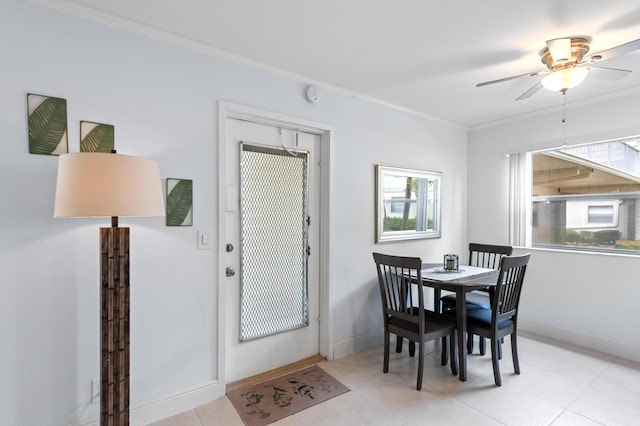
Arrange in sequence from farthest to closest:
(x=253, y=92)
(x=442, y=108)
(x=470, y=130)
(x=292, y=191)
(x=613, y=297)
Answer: (x=470, y=130) → (x=442, y=108) → (x=613, y=297) → (x=292, y=191) → (x=253, y=92)

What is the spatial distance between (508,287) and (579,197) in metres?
1.72

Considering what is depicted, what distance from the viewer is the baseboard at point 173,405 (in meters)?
1.99

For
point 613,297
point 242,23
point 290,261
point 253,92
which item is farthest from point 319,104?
point 613,297

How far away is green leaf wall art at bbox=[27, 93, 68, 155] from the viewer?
1.70 m

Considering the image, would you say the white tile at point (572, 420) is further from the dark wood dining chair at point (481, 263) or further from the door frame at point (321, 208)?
the door frame at point (321, 208)

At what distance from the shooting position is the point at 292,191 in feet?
9.18

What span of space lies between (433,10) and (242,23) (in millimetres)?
1138

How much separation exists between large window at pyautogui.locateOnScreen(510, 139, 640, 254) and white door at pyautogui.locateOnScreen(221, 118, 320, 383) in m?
2.56

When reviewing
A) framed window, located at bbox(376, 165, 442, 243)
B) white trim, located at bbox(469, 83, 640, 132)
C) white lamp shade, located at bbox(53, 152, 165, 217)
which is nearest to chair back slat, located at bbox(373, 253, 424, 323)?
framed window, located at bbox(376, 165, 442, 243)

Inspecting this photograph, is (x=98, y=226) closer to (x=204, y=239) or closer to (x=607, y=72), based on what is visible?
(x=204, y=239)

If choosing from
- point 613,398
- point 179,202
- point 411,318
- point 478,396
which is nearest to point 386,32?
point 179,202

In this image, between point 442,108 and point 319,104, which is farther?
point 442,108

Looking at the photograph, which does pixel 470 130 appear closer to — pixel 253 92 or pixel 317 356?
pixel 253 92

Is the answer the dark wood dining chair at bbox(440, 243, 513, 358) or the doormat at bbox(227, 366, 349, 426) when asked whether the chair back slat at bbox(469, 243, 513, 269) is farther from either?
the doormat at bbox(227, 366, 349, 426)
